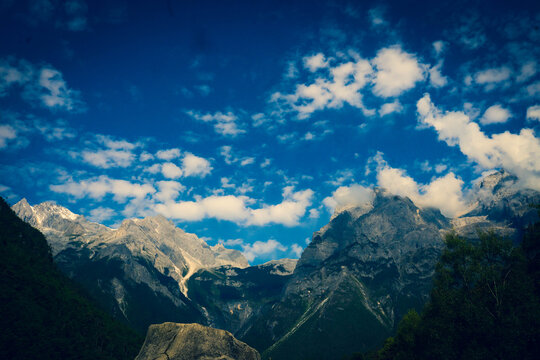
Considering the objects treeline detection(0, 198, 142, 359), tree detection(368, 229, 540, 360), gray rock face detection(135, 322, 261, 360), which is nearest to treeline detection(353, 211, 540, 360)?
tree detection(368, 229, 540, 360)

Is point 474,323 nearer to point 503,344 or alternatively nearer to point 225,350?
point 503,344

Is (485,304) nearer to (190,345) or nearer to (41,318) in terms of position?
(190,345)

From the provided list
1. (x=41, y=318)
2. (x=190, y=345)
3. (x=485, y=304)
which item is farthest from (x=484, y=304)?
(x=41, y=318)

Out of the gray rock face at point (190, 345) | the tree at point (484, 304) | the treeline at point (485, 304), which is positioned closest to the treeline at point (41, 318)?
the gray rock face at point (190, 345)

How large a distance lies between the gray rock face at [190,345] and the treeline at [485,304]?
43596mm

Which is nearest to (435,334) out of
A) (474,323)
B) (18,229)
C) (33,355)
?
(474,323)

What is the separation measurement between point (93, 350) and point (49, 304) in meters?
27.4

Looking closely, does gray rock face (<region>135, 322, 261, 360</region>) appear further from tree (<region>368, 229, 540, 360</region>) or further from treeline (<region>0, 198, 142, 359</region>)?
treeline (<region>0, 198, 142, 359</region>)

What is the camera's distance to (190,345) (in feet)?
245

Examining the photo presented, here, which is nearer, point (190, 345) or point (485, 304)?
point (485, 304)

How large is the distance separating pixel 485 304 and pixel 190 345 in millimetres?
63624

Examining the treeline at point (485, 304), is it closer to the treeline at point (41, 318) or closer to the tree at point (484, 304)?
the tree at point (484, 304)

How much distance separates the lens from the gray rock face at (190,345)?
73.2m

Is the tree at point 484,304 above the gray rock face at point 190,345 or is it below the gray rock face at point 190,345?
above
